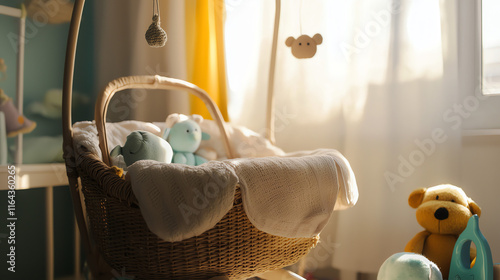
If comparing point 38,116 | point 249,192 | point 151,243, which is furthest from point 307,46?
point 38,116

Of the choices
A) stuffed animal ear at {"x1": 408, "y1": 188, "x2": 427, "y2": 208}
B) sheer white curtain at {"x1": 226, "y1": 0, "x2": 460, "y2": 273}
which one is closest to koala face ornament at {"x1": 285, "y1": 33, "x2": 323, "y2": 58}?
sheer white curtain at {"x1": 226, "y1": 0, "x2": 460, "y2": 273}

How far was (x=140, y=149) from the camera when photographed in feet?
3.58

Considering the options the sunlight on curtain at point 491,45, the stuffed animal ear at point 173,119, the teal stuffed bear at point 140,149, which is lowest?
the teal stuffed bear at point 140,149

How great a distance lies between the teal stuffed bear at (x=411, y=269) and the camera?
1.01m

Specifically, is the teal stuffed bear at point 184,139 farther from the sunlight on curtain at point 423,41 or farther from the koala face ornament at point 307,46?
the sunlight on curtain at point 423,41

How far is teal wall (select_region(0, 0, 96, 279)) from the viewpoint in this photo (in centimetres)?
143

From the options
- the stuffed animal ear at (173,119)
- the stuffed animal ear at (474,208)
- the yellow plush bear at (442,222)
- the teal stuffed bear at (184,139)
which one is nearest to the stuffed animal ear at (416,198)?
the yellow plush bear at (442,222)

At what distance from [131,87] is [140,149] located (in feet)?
0.75

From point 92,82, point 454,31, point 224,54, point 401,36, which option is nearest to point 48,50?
point 92,82

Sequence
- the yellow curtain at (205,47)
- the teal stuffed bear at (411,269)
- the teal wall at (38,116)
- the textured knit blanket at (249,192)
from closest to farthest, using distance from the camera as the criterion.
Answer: the textured knit blanket at (249,192) → the teal stuffed bear at (411,269) → the teal wall at (38,116) → the yellow curtain at (205,47)

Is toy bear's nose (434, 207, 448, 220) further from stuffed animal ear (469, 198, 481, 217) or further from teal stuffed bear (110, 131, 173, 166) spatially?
teal stuffed bear (110, 131, 173, 166)

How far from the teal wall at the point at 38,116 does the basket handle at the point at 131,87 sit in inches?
16.8

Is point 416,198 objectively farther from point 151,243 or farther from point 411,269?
point 151,243

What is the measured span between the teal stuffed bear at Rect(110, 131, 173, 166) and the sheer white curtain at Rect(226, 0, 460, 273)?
641mm
